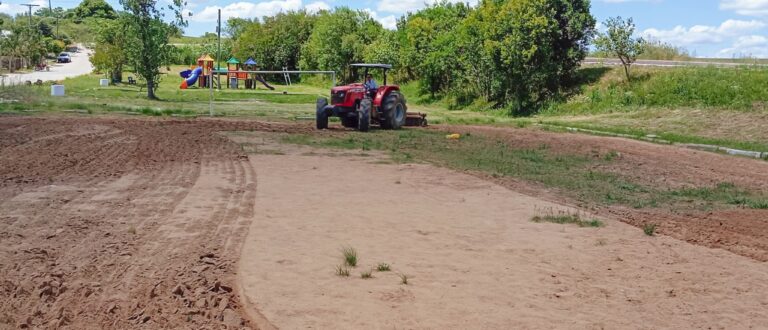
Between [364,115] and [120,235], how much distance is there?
47.9 ft

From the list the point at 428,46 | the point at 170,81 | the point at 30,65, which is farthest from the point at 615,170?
the point at 30,65

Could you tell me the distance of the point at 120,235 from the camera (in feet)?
29.0

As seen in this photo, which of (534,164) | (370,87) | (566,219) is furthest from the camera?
(370,87)

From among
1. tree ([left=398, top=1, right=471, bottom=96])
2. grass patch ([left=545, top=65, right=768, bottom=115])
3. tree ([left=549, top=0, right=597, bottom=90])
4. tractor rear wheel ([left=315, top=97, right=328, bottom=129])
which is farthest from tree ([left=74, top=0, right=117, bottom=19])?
tractor rear wheel ([left=315, top=97, right=328, bottom=129])

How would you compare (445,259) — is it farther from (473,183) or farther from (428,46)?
(428,46)

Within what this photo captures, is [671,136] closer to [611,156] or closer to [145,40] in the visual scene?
[611,156]

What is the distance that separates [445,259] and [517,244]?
1238mm

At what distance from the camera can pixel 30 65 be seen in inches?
3159

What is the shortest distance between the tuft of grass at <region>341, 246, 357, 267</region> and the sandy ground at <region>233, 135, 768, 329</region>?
0.09m

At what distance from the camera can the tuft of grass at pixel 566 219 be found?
34.8 feet

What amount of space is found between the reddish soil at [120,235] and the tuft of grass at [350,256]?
113 cm

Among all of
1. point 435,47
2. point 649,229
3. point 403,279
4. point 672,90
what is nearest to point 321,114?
point 672,90

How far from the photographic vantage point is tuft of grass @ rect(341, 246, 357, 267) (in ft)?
26.4

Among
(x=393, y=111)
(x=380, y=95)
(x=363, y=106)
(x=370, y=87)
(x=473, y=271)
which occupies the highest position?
(x=370, y=87)
